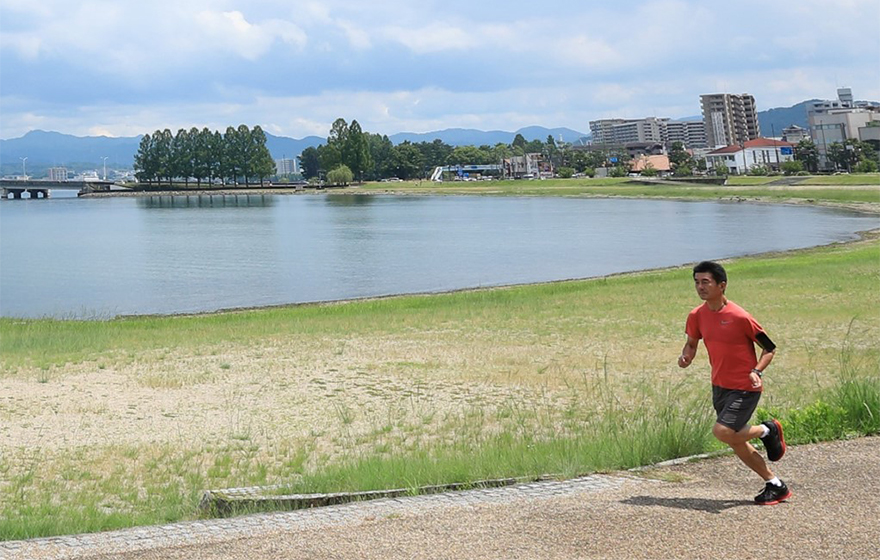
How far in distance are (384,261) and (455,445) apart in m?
43.2

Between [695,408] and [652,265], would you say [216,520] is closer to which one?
[695,408]

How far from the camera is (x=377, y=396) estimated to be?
15.4m

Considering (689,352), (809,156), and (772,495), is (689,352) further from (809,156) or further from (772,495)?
(809,156)

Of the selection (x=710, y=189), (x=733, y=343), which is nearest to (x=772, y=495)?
(x=733, y=343)

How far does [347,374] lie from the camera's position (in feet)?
57.1

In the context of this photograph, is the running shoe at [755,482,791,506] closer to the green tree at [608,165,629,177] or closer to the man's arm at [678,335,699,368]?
the man's arm at [678,335,699,368]

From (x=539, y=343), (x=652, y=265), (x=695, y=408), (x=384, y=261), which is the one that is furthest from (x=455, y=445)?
(x=384, y=261)

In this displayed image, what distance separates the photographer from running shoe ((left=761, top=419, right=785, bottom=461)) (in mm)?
7859

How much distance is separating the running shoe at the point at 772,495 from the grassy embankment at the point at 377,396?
1.75 meters

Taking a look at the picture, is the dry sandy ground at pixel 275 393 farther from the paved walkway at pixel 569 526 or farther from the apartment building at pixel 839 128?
the apartment building at pixel 839 128

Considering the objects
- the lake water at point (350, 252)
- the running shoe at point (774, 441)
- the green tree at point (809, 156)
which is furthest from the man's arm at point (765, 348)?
the green tree at point (809, 156)

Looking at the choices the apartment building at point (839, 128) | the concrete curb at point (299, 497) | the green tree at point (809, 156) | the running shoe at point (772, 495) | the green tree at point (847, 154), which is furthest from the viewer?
the apartment building at point (839, 128)

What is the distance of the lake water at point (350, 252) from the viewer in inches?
A: 1636

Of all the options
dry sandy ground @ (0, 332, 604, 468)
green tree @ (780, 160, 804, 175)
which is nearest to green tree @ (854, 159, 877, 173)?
green tree @ (780, 160, 804, 175)
